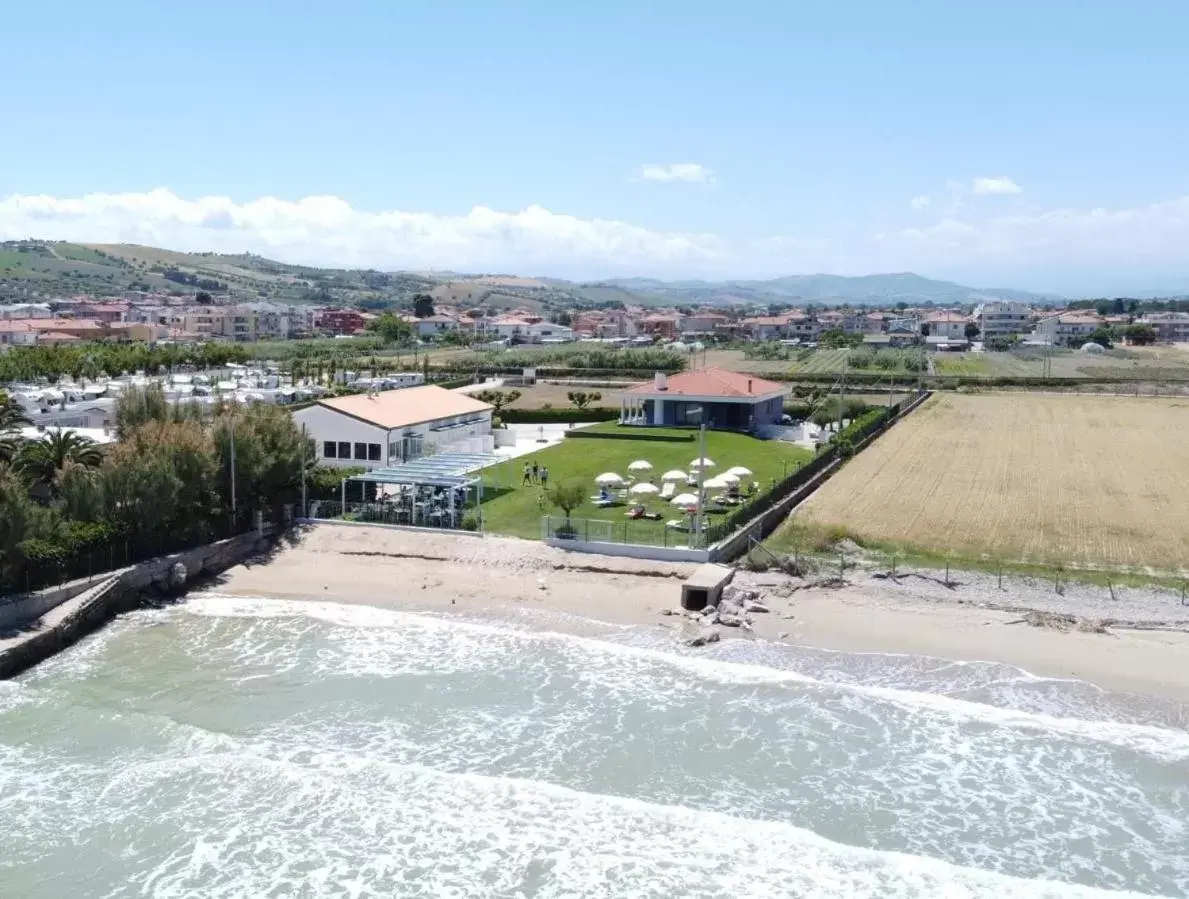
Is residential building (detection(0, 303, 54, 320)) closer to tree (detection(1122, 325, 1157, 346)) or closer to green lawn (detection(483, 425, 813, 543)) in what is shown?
green lawn (detection(483, 425, 813, 543))

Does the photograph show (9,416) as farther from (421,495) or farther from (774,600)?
(774,600)

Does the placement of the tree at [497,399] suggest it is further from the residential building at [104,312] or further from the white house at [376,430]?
the residential building at [104,312]

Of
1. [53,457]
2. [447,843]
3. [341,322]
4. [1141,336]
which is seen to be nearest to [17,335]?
[341,322]

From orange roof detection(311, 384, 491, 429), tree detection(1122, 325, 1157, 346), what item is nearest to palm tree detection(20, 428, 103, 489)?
orange roof detection(311, 384, 491, 429)

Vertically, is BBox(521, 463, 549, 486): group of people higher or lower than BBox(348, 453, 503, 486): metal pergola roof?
lower

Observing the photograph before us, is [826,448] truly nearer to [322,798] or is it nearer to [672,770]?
[672,770]
